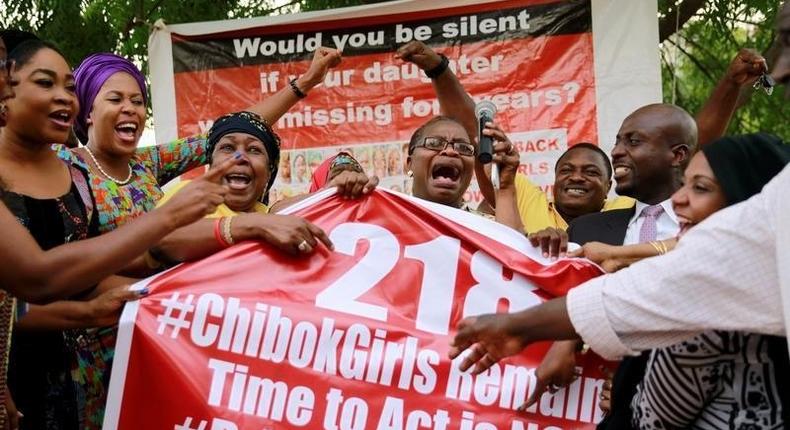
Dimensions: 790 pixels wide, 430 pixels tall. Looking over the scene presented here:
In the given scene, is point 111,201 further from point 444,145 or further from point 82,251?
point 444,145

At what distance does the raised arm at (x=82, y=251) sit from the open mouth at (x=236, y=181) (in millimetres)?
769

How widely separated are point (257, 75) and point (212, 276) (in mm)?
3412

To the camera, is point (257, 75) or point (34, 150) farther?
point (257, 75)

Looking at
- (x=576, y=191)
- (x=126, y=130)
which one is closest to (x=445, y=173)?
(x=576, y=191)

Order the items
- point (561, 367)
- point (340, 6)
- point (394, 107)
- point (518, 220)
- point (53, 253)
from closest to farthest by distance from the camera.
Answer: point (53, 253) → point (561, 367) → point (518, 220) → point (394, 107) → point (340, 6)

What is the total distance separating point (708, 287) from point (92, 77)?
324 cm

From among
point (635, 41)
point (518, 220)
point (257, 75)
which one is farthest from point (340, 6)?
point (518, 220)

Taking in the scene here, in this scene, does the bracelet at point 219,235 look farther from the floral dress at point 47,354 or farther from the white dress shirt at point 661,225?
the white dress shirt at point 661,225

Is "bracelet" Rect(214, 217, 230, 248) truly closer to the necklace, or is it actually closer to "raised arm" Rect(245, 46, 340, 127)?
the necklace

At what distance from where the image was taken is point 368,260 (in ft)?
12.6

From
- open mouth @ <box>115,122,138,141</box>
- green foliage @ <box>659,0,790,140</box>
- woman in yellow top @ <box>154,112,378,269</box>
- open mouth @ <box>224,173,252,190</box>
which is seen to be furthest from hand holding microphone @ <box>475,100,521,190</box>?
green foliage @ <box>659,0,790,140</box>

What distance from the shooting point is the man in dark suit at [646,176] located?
4371 millimetres

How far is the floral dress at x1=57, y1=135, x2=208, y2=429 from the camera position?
3.85 meters

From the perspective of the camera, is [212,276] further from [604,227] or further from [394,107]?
[394,107]
